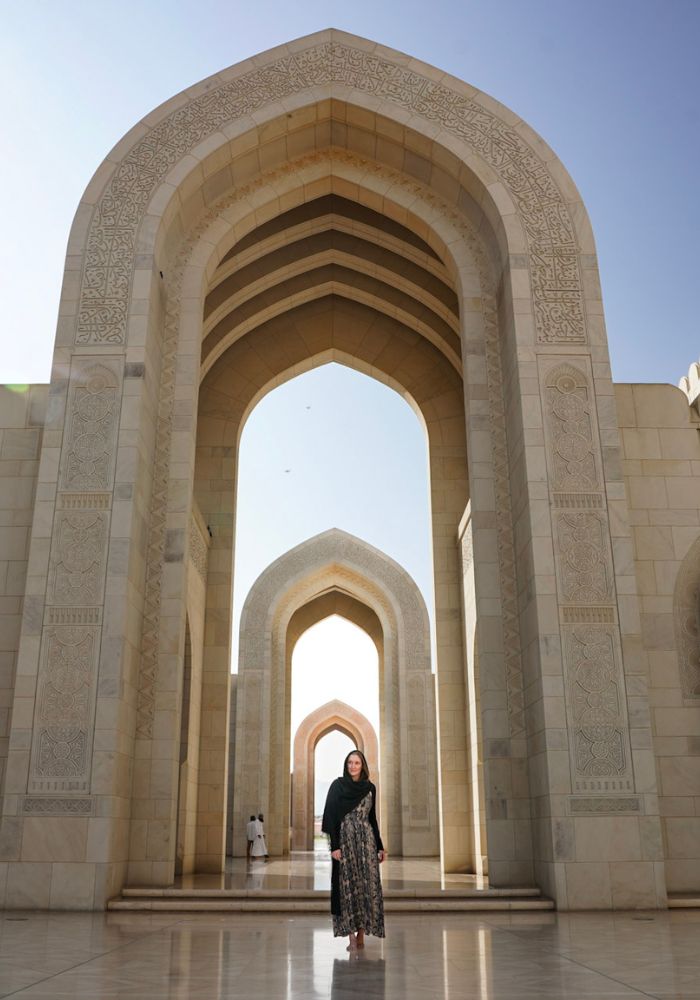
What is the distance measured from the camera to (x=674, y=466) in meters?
7.35

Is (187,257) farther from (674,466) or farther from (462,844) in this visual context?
(462,844)

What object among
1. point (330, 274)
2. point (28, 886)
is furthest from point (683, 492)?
point (28, 886)

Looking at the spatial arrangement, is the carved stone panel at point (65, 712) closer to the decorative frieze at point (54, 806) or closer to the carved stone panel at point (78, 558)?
the decorative frieze at point (54, 806)

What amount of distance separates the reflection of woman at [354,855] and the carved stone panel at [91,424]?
3.16m

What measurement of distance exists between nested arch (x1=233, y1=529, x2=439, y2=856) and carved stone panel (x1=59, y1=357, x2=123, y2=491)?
9829mm

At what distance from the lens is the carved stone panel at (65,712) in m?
5.85

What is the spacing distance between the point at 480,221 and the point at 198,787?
615cm

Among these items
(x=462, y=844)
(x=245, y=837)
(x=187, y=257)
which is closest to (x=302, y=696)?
(x=245, y=837)

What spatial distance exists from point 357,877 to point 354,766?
49cm

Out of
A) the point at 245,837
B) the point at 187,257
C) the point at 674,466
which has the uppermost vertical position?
the point at 187,257

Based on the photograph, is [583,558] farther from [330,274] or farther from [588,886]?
[330,274]

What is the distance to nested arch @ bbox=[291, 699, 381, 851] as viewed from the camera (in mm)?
23953

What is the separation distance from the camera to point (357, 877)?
13.7ft

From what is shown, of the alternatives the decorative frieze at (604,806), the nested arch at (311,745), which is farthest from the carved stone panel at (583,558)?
the nested arch at (311,745)
